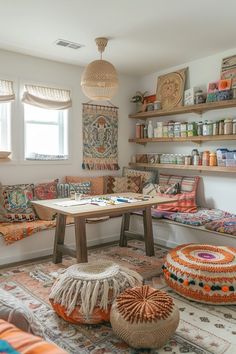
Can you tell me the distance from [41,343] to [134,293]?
48.3 inches

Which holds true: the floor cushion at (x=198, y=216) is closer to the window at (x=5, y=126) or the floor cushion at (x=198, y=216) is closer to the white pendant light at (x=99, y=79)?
the white pendant light at (x=99, y=79)

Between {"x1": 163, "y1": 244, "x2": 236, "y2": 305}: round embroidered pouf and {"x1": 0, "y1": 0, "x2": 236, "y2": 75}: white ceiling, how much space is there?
2.18m

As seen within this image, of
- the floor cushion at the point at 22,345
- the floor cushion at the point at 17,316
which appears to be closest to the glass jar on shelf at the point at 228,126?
the floor cushion at the point at 17,316

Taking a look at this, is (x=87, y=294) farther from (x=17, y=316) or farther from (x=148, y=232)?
(x=148, y=232)

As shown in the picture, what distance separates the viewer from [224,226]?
338cm

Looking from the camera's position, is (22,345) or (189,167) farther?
(189,167)

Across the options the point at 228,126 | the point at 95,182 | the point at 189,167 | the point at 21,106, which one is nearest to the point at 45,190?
the point at 95,182

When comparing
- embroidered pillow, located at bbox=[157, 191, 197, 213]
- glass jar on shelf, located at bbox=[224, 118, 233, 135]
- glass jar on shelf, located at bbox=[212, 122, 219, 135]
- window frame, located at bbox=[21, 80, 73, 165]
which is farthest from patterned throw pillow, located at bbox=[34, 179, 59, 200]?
glass jar on shelf, located at bbox=[224, 118, 233, 135]

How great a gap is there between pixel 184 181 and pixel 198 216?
74 cm

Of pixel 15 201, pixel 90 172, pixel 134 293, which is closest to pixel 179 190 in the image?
pixel 90 172

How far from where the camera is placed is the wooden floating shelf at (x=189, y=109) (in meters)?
3.73

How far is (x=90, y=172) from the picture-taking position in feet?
15.7

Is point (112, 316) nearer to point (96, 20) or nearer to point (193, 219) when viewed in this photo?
point (193, 219)

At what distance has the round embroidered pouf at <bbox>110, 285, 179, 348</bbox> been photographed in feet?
6.11
